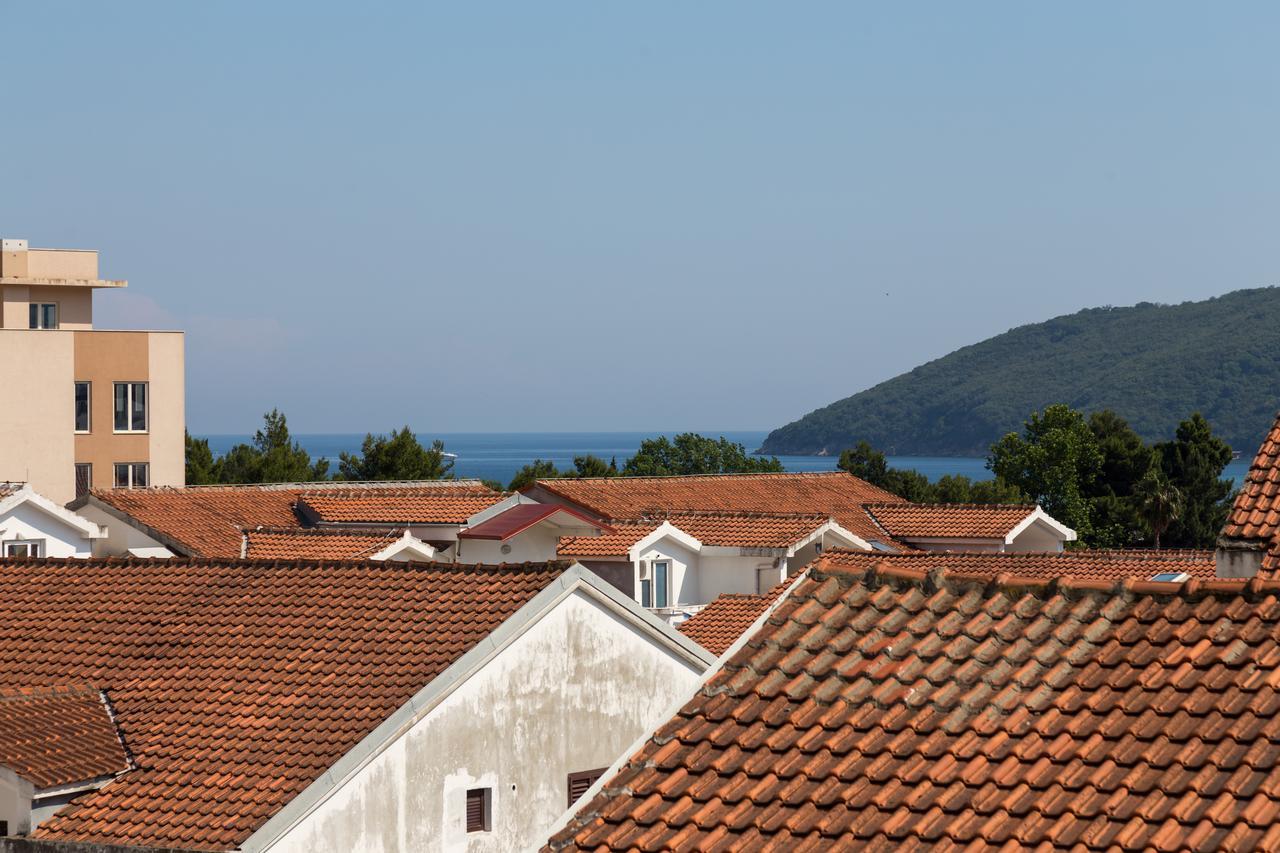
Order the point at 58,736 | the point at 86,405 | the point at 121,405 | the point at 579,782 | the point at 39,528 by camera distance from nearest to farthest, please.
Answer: the point at 58,736 → the point at 579,782 → the point at 39,528 → the point at 86,405 → the point at 121,405

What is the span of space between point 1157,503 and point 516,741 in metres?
74.4

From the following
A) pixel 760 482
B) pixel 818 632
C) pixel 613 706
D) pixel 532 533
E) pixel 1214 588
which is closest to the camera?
pixel 1214 588

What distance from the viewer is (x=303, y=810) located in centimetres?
1462

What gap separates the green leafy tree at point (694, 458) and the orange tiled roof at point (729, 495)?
39957mm

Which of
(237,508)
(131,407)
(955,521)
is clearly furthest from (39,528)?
(131,407)

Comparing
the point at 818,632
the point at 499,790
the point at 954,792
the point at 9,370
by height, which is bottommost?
the point at 499,790

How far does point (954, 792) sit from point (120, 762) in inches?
390

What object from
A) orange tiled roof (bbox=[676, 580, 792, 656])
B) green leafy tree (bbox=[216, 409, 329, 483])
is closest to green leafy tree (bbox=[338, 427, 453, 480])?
green leafy tree (bbox=[216, 409, 329, 483])

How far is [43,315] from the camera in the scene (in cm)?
7719

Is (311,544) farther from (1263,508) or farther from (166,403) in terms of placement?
(166,403)

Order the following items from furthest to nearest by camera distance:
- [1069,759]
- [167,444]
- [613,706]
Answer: [167,444]
[613,706]
[1069,759]

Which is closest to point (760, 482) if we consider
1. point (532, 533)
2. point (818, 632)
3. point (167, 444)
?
point (532, 533)

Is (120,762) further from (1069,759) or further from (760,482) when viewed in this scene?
(760,482)

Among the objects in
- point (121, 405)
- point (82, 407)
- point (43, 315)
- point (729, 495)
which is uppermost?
point (43, 315)
